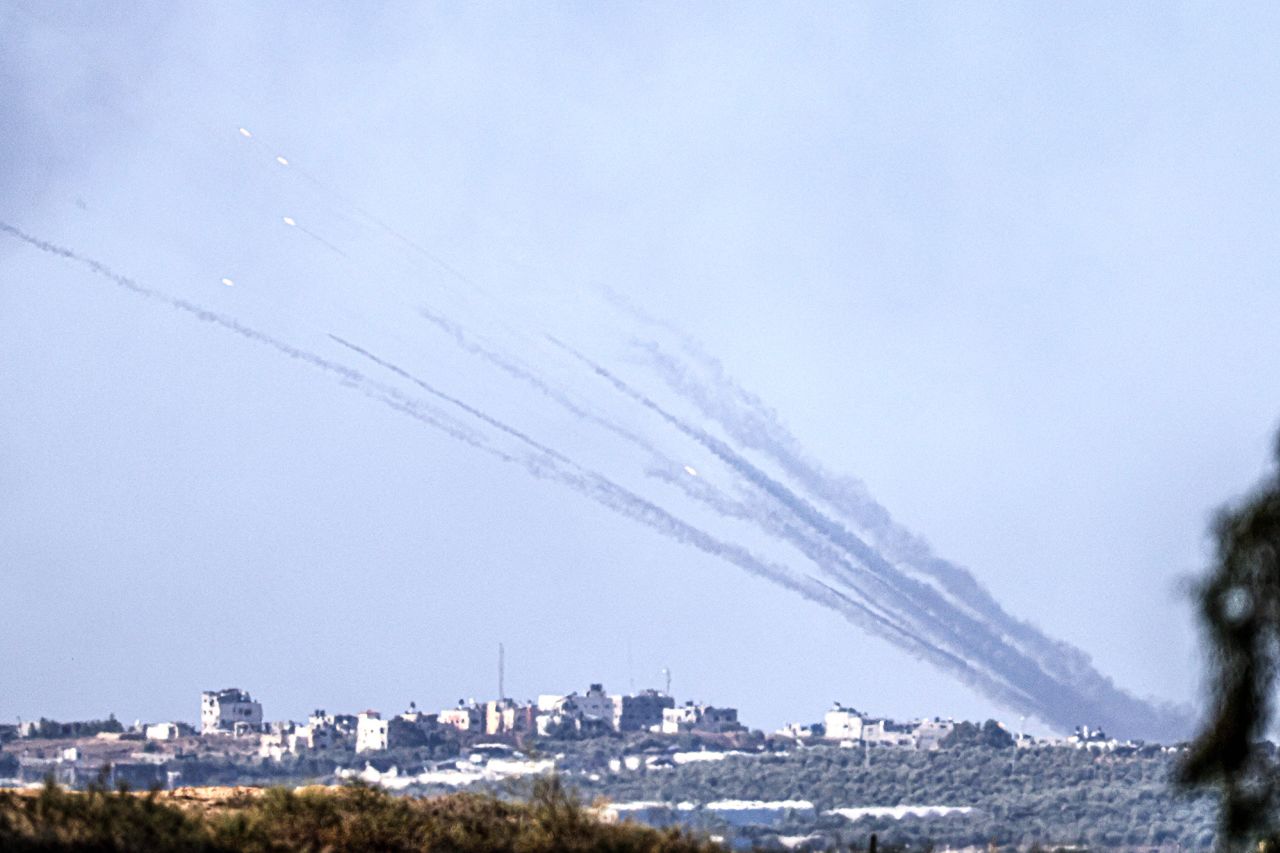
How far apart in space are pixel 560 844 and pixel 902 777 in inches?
3939

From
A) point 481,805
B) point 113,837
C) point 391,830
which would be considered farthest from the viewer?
point 481,805

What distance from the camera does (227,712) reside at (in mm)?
159625

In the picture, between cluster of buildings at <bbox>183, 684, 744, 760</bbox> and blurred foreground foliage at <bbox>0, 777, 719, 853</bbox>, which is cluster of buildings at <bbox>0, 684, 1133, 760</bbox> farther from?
blurred foreground foliage at <bbox>0, 777, 719, 853</bbox>

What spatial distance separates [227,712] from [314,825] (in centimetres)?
13019

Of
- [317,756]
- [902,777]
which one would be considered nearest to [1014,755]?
[902,777]

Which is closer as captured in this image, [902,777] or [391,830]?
[391,830]

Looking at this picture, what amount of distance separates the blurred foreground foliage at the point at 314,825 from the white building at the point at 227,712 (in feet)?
405

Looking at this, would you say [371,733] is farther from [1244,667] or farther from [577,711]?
[1244,667]

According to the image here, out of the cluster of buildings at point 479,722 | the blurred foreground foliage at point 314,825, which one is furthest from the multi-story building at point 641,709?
the blurred foreground foliage at point 314,825

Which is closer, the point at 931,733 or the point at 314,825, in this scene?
the point at 314,825

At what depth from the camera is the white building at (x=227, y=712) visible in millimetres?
156625

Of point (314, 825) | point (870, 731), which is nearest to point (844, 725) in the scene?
point (870, 731)

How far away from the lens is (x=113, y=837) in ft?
95.0

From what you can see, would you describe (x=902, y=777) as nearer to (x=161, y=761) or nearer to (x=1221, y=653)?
(x=161, y=761)
